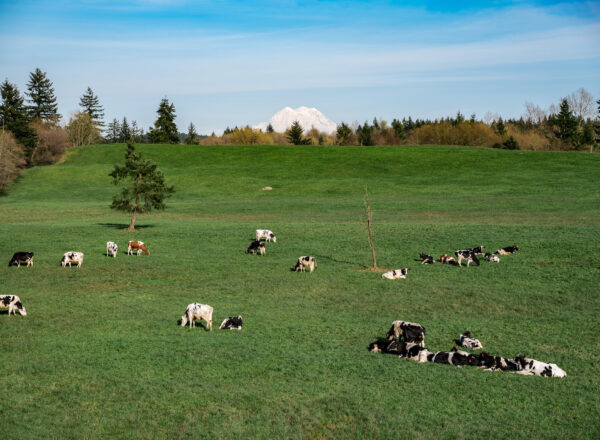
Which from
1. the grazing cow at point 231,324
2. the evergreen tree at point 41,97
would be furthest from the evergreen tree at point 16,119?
the grazing cow at point 231,324

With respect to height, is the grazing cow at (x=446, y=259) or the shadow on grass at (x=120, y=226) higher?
the grazing cow at (x=446, y=259)

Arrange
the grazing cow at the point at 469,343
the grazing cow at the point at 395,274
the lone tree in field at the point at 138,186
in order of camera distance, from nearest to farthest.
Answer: the grazing cow at the point at 469,343
the grazing cow at the point at 395,274
the lone tree in field at the point at 138,186

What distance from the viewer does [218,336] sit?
16.2 m

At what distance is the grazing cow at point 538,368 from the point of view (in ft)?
43.0

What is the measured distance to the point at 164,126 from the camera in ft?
480

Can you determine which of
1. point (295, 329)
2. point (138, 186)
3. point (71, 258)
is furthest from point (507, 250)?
point (138, 186)

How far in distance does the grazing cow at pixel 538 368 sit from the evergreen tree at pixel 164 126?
463 feet

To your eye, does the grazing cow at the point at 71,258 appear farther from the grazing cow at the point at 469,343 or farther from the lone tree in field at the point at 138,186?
the grazing cow at the point at 469,343

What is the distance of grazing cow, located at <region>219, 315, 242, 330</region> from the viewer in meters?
17.0

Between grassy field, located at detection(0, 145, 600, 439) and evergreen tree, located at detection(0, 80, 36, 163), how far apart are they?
57532 millimetres

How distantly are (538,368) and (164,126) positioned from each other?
470 ft

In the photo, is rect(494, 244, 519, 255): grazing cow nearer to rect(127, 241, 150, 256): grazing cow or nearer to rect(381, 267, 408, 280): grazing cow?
rect(381, 267, 408, 280): grazing cow

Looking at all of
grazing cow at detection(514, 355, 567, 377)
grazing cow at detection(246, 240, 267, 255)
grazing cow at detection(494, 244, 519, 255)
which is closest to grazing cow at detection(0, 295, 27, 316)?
grazing cow at detection(246, 240, 267, 255)

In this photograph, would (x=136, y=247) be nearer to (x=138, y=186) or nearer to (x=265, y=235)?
(x=265, y=235)
